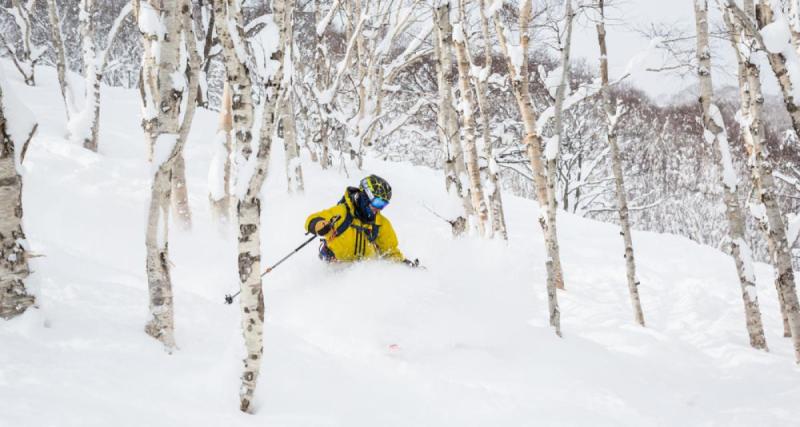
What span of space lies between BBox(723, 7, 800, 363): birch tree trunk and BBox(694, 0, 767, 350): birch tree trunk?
1.03 feet

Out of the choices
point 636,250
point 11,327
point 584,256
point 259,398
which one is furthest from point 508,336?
point 636,250

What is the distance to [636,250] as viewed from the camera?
11.5 meters

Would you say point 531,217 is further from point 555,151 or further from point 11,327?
point 11,327

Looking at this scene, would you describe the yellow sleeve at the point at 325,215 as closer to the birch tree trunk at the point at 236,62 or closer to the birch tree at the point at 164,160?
the birch tree at the point at 164,160

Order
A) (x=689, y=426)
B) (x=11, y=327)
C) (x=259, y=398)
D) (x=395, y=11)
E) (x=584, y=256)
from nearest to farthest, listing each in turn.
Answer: (x=11, y=327)
(x=259, y=398)
(x=689, y=426)
(x=584, y=256)
(x=395, y=11)

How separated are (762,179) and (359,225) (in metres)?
4.81

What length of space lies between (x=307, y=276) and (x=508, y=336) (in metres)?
2.58

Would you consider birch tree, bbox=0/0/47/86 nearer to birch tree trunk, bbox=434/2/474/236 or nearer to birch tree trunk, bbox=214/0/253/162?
birch tree trunk, bbox=434/2/474/236

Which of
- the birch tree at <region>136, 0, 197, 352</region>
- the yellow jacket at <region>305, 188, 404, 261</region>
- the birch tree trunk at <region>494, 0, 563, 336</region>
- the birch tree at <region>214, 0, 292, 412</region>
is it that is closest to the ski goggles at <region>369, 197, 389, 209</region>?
the yellow jacket at <region>305, 188, 404, 261</region>

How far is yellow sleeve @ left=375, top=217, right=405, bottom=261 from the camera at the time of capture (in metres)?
6.75

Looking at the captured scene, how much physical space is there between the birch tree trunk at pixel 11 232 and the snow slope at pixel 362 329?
0.30 feet

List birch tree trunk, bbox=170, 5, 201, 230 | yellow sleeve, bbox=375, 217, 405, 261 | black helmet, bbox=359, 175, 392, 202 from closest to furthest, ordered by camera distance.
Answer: birch tree trunk, bbox=170, 5, 201, 230 → black helmet, bbox=359, 175, 392, 202 → yellow sleeve, bbox=375, 217, 405, 261

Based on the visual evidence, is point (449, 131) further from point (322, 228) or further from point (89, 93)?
point (89, 93)

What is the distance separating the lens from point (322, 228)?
236 inches
